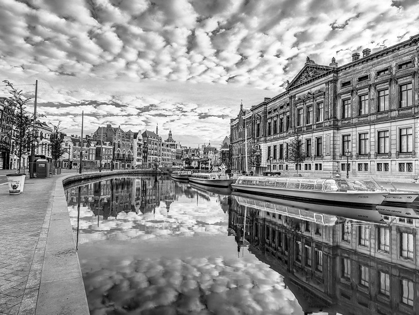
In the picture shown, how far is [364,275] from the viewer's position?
732cm

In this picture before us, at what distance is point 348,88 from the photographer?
129 ft

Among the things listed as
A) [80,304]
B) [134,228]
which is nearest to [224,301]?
[80,304]

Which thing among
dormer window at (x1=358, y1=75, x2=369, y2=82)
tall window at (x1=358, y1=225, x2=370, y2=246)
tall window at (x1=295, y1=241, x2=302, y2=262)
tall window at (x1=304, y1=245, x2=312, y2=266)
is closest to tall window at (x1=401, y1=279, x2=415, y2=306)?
tall window at (x1=304, y1=245, x2=312, y2=266)

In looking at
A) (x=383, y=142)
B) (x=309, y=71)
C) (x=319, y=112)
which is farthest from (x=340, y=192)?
(x=309, y=71)

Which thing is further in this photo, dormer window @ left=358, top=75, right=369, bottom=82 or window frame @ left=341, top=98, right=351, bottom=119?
window frame @ left=341, top=98, right=351, bottom=119

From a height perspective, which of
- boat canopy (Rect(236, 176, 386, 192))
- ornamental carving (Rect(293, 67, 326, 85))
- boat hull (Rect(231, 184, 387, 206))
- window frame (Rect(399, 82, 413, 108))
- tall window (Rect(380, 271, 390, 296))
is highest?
ornamental carving (Rect(293, 67, 326, 85))

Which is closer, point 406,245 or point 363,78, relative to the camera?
point 406,245

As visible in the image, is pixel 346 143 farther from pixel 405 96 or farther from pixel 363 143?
pixel 405 96

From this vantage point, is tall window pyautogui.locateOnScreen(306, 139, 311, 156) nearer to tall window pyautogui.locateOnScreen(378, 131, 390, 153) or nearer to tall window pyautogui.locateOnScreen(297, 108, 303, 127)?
tall window pyautogui.locateOnScreen(297, 108, 303, 127)

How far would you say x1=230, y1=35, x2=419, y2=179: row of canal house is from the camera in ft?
104

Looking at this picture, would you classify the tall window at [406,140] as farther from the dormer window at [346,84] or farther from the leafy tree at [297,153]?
the leafy tree at [297,153]

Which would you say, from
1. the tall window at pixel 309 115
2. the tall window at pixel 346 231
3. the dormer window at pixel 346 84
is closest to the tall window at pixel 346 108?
the dormer window at pixel 346 84

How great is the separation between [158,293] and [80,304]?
197 cm

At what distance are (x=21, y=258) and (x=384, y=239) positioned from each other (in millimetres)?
11869
